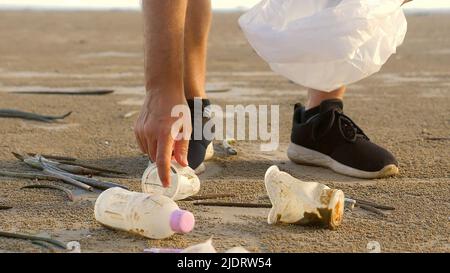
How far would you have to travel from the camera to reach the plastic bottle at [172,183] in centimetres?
265

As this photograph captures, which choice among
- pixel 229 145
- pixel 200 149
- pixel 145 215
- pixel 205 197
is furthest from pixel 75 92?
pixel 145 215

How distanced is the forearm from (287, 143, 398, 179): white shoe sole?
1.03 meters

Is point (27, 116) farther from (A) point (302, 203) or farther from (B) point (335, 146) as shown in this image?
(A) point (302, 203)

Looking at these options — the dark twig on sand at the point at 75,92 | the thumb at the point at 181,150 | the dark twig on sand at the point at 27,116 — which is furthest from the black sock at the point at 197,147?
the dark twig on sand at the point at 75,92

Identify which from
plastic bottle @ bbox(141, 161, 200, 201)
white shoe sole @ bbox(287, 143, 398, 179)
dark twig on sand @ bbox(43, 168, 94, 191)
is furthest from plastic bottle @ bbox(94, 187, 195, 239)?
white shoe sole @ bbox(287, 143, 398, 179)

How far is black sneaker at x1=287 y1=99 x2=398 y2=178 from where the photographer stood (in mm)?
3230

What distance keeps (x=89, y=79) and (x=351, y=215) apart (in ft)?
17.0

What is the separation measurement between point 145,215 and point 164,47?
606 mm

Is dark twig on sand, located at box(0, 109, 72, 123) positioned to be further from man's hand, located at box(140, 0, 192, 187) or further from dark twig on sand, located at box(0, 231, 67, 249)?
dark twig on sand, located at box(0, 231, 67, 249)

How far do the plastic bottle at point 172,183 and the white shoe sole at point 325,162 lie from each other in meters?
0.84

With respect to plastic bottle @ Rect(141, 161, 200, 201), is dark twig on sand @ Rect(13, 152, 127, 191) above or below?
below

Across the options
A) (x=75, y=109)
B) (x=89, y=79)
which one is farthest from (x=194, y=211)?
(x=89, y=79)

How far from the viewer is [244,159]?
364 centimetres

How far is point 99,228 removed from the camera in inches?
96.5
